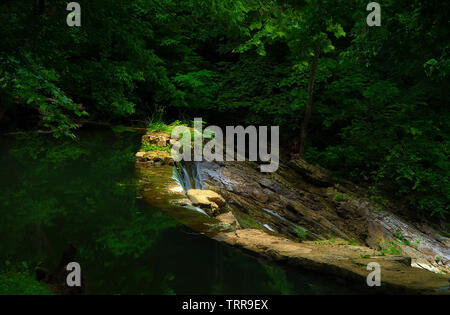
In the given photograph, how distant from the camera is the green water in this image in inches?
139

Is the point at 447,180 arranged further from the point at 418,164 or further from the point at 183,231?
the point at 183,231

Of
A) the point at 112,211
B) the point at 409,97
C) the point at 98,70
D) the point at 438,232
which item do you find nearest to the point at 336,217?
the point at 438,232

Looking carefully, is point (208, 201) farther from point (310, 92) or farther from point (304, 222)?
point (310, 92)

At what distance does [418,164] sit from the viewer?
32.4 feet

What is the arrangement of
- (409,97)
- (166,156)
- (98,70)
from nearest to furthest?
(98,70)
(166,156)
(409,97)

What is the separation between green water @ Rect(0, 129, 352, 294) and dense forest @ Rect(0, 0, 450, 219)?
1563 millimetres

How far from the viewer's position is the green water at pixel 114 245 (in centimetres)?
353

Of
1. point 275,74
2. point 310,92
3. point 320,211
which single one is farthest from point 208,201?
point 275,74

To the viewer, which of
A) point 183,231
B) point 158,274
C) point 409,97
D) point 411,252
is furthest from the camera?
point 409,97

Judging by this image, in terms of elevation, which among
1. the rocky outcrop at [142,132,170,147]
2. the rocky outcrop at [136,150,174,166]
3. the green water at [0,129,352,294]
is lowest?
the green water at [0,129,352,294]

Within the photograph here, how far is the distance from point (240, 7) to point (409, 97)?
733 cm

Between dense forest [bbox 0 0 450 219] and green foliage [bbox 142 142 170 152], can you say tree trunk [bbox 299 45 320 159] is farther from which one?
green foliage [bbox 142 142 170 152]

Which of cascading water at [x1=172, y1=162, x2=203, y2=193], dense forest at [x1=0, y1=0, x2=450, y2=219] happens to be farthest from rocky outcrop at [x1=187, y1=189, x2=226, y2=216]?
dense forest at [x1=0, y1=0, x2=450, y2=219]

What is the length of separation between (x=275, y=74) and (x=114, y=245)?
11.9m
